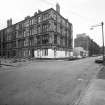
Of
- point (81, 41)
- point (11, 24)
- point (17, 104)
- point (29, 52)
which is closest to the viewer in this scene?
point (17, 104)

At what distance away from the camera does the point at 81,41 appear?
70875mm

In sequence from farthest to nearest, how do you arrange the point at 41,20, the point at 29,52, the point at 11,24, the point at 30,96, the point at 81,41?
the point at 81,41 → the point at 11,24 → the point at 29,52 → the point at 41,20 → the point at 30,96

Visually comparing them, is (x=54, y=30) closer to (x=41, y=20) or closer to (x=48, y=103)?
(x=41, y=20)

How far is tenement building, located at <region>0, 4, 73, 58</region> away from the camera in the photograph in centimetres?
3002

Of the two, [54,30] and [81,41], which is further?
[81,41]

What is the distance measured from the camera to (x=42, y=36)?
1243 inches

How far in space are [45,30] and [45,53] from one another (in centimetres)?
798

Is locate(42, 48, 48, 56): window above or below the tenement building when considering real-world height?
below

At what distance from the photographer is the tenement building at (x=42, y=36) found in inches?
1182

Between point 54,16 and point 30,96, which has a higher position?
point 54,16

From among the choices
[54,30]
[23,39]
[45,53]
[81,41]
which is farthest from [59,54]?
[81,41]

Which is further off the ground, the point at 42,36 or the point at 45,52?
the point at 42,36

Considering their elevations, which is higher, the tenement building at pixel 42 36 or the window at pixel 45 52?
the tenement building at pixel 42 36

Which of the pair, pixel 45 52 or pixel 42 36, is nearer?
pixel 45 52
